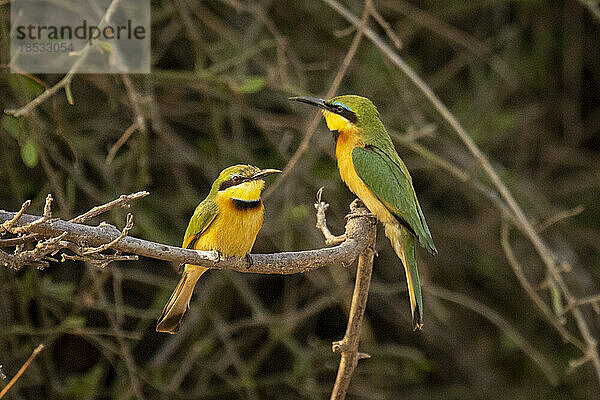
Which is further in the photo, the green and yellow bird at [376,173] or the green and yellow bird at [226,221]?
the green and yellow bird at [376,173]

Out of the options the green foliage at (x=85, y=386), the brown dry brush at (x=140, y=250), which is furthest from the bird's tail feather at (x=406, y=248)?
the green foliage at (x=85, y=386)

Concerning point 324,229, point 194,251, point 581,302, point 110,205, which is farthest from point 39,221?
point 581,302

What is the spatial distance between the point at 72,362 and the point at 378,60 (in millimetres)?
1752

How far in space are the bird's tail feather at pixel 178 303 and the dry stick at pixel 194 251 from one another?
10.4 inches

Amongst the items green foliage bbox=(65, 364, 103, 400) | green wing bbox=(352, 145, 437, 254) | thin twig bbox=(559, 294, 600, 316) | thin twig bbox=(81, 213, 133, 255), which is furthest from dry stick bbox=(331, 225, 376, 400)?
green foliage bbox=(65, 364, 103, 400)

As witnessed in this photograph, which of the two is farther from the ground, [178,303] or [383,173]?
[383,173]

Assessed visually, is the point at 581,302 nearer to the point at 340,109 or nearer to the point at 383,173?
the point at 383,173

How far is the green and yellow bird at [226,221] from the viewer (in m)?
1.44

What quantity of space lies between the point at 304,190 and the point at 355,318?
1.43 meters

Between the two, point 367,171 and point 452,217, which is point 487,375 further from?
point 367,171

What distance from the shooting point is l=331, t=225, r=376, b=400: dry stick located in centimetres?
146

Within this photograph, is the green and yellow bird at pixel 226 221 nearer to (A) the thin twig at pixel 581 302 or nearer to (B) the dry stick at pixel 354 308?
(B) the dry stick at pixel 354 308

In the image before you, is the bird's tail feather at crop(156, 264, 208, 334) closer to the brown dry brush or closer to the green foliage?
the brown dry brush

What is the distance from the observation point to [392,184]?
5.69ft
